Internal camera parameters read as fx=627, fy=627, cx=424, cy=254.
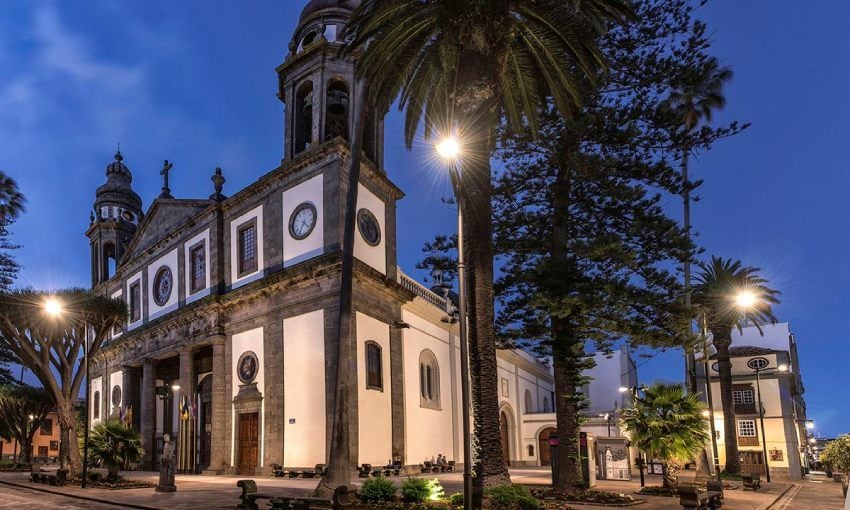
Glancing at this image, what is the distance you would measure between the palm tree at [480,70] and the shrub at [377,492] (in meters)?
2.09

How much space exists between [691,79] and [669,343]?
29.6ft

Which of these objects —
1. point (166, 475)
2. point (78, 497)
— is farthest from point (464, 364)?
point (78, 497)

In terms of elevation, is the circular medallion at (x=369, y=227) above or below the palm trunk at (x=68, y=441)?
above

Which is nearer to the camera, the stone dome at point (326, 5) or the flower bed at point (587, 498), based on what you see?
the flower bed at point (587, 498)

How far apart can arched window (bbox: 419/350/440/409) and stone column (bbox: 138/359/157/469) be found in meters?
16.8

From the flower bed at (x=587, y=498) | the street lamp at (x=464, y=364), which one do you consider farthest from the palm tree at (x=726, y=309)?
the street lamp at (x=464, y=364)

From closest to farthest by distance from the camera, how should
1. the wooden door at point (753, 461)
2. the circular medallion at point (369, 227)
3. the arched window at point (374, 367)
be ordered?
the arched window at point (374, 367) < the circular medallion at point (369, 227) < the wooden door at point (753, 461)

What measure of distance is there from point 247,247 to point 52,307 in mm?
10133

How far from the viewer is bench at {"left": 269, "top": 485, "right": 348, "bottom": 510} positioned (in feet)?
44.3

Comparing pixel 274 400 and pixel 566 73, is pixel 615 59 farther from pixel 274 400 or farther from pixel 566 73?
pixel 274 400

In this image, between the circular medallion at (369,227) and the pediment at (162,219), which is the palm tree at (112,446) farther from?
the pediment at (162,219)

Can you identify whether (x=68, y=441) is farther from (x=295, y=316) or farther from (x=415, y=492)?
(x=415, y=492)

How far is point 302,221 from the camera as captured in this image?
29.7m

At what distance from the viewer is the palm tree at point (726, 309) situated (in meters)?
37.6
